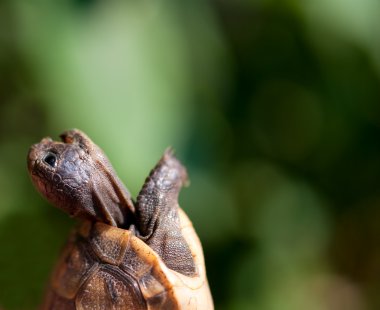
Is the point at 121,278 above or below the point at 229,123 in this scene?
below

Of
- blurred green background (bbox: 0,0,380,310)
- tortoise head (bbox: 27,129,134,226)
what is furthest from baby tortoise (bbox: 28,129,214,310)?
blurred green background (bbox: 0,0,380,310)

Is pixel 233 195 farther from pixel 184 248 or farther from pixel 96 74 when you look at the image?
pixel 184 248

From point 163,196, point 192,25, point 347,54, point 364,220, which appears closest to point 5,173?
point 192,25

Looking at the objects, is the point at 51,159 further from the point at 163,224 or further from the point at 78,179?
the point at 163,224

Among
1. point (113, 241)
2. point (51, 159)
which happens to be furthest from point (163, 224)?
point (51, 159)

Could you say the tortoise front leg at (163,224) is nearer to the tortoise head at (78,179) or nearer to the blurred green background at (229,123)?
the tortoise head at (78,179)

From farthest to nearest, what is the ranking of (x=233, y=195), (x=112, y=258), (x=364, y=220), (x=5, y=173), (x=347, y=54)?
1. (x=364, y=220)
2. (x=233, y=195)
3. (x=347, y=54)
4. (x=5, y=173)
5. (x=112, y=258)
